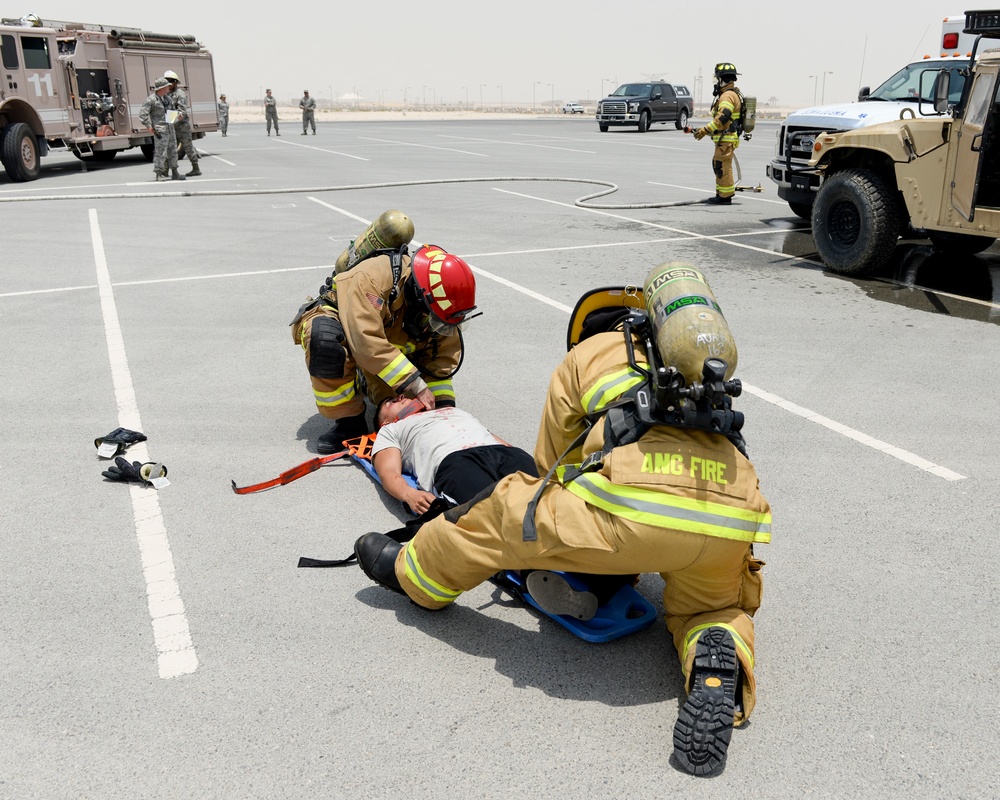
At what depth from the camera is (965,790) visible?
2520 millimetres

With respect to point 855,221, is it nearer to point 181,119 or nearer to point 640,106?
point 181,119

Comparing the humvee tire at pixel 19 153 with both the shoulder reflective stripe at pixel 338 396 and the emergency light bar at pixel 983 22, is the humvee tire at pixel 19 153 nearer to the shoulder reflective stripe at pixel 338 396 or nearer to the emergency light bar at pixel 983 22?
the shoulder reflective stripe at pixel 338 396

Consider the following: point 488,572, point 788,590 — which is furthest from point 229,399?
point 788,590

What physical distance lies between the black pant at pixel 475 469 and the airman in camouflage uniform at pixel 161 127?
14999 millimetres

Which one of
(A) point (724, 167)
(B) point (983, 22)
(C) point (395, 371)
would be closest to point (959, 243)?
(B) point (983, 22)

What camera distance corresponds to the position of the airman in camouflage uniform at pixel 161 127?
16609 mm

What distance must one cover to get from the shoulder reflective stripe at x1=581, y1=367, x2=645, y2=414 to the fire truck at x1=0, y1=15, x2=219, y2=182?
1749cm

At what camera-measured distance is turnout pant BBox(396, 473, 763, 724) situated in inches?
103

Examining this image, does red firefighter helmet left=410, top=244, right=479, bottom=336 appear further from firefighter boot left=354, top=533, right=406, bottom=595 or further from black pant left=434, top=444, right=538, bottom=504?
firefighter boot left=354, top=533, right=406, bottom=595

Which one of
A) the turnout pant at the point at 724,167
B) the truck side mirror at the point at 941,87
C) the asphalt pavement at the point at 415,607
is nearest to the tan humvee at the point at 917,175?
the truck side mirror at the point at 941,87

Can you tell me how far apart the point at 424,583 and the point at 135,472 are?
2.08m

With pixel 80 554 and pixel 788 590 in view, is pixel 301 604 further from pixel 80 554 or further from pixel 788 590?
pixel 788 590

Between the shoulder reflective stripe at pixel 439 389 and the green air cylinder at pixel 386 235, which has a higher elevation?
the green air cylinder at pixel 386 235

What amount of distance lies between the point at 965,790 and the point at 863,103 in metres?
11.5
